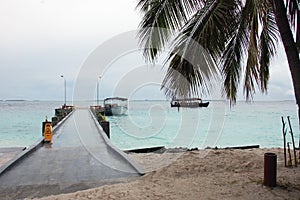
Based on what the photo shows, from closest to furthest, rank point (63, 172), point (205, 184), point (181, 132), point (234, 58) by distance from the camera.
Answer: point (205, 184)
point (234, 58)
point (63, 172)
point (181, 132)

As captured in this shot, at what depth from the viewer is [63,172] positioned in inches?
228

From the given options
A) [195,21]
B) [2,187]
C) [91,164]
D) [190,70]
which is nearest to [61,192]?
[2,187]

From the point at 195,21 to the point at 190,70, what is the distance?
74cm

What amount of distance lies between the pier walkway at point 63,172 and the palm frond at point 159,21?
249 centimetres

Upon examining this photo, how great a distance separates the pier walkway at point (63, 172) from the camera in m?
4.77

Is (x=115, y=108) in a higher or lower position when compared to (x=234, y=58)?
lower

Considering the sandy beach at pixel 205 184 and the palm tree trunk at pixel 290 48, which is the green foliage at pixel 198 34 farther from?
the sandy beach at pixel 205 184

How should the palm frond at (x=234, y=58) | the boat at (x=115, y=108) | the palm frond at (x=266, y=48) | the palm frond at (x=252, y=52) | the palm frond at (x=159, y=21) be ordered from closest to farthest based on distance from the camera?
the palm frond at (x=252, y=52) < the palm frond at (x=159, y=21) < the palm frond at (x=234, y=58) < the palm frond at (x=266, y=48) < the boat at (x=115, y=108)

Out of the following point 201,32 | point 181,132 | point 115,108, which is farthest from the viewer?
point 115,108

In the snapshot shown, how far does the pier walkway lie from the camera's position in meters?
4.77

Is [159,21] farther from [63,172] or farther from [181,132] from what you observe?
[181,132]

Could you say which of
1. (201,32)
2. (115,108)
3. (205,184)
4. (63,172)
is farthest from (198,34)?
(115,108)

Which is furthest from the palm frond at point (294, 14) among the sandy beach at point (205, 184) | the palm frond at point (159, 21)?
the sandy beach at point (205, 184)

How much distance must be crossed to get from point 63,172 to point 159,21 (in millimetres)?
3591
